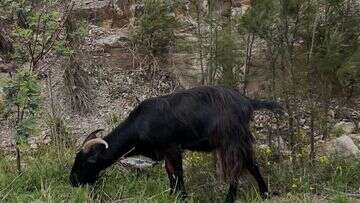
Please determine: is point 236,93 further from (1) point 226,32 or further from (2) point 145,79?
(2) point 145,79

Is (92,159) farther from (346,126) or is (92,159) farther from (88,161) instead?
(346,126)

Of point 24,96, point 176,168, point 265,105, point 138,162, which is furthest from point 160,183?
point 24,96

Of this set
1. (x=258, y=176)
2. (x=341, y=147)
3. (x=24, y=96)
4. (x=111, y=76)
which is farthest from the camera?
(x=111, y=76)

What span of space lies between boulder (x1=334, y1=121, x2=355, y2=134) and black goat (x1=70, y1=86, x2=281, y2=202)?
2775 mm

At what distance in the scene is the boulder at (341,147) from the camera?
334 inches

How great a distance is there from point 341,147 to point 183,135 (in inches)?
101

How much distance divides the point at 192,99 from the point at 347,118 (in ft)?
12.3

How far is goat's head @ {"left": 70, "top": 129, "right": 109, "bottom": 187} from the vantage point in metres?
7.33

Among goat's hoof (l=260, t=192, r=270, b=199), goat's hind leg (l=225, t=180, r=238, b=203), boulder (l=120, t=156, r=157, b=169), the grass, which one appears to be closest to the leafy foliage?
the grass

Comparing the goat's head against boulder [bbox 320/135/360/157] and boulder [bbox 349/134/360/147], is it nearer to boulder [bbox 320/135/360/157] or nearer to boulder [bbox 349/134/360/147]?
boulder [bbox 320/135/360/157]

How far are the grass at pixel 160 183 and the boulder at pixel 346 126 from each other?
170cm

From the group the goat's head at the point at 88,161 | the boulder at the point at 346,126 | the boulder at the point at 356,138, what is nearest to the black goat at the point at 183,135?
the goat's head at the point at 88,161

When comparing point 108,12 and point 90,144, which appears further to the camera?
point 108,12

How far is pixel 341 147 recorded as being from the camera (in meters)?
8.70
